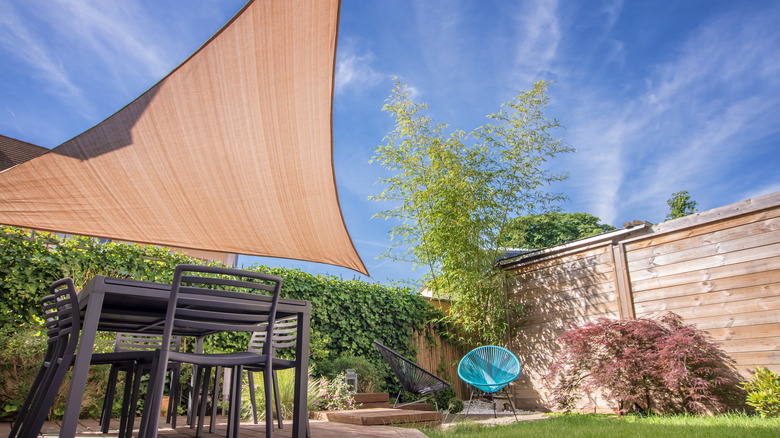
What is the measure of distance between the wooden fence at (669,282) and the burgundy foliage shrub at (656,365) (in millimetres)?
249

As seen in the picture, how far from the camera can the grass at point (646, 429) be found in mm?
2951

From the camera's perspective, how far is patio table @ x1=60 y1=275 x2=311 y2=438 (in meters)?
1.66

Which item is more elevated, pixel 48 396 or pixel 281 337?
pixel 281 337

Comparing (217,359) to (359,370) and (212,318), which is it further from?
(359,370)

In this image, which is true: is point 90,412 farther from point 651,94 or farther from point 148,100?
point 651,94

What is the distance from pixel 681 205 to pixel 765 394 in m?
17.2

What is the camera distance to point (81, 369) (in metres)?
1.69

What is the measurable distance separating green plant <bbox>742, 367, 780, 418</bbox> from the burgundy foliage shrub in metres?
0.26

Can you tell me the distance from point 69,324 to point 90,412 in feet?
7.38

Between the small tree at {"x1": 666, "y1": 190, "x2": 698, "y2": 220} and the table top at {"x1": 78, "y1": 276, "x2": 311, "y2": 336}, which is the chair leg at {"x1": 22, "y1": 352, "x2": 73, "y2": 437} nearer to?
the table top at {"x1": 78, "y1": 276, "x2": 311, "y2": 336}

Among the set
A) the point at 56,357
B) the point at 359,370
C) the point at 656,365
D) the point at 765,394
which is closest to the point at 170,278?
the point at 359,370

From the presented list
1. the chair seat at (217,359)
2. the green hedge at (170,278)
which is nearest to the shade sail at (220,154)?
the green hedge at (170,278)

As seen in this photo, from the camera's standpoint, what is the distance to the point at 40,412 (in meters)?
1.80

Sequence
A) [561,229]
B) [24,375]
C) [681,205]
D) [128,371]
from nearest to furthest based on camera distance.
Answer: [128,371] < [24,375] < [681,205] < [561,229]
